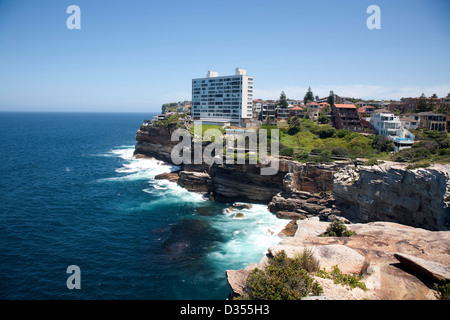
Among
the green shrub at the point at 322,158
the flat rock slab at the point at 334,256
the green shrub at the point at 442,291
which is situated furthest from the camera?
the green shrub at the point at 322,158

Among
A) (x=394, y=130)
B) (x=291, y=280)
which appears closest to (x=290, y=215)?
(x=291, y=280)

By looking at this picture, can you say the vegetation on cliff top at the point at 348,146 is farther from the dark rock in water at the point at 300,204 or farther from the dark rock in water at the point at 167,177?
the dark rock in water at the point at 167,177

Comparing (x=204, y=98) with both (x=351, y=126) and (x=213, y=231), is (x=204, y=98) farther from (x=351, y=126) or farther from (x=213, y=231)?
(x=213, y=231)

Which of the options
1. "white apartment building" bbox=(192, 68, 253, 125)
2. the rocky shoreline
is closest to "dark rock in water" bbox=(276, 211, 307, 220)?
the rocky shoreline

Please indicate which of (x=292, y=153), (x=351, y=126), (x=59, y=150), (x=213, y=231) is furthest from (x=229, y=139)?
(x=59, y=150)

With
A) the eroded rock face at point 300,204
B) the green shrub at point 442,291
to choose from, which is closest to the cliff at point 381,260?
the green shrub at point 442,291

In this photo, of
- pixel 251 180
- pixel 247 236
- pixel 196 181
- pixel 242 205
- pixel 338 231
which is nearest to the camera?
pixel 338 231

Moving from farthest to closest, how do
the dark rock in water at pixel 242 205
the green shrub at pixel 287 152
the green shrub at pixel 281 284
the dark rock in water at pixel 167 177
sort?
the dark rock in water at pixel 167 177, the green shrub at pixel 287 152, the dark rock in water at pixel 242 205, the green shrub at pixel 281 284

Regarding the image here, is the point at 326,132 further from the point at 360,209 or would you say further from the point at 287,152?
the point at 360,209
